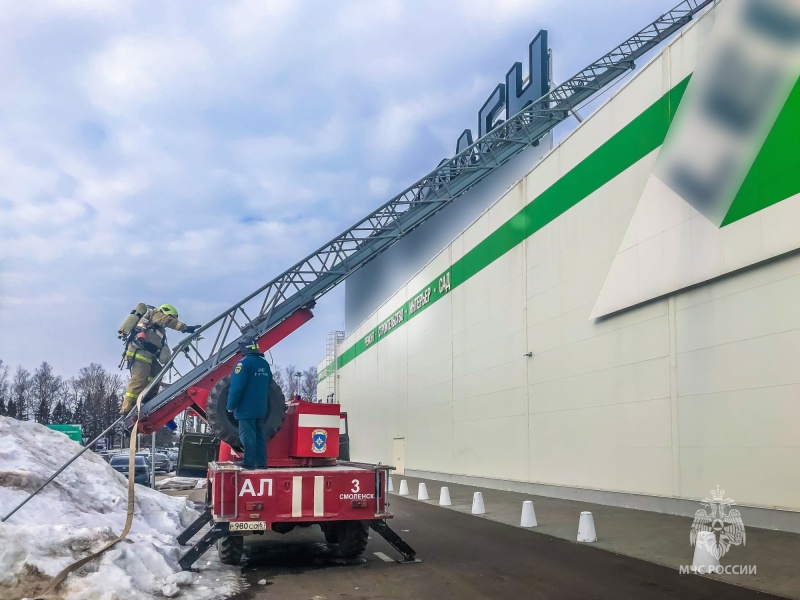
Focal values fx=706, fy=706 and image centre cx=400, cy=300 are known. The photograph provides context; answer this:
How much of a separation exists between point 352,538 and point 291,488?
143 cm

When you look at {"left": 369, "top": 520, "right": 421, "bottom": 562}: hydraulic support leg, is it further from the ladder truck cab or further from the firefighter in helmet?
the firefighter in helmet

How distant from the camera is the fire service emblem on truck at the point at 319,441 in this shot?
9.85 meters

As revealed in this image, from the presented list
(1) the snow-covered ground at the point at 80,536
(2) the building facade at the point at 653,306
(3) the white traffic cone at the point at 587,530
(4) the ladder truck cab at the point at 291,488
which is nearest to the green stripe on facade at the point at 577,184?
(2) the building facade at the point at 653,306

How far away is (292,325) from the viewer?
1535 centimetres

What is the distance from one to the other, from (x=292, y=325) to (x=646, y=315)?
7.47 metres

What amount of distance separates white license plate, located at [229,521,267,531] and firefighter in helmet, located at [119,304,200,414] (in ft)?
17.5

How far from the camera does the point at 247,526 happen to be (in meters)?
8.22

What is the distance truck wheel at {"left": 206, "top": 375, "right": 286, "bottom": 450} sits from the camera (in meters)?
9.49

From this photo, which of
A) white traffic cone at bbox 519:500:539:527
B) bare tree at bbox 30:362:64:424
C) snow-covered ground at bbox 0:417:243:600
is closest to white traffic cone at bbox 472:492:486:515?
white traffic cone at bbox 519:500:539:527

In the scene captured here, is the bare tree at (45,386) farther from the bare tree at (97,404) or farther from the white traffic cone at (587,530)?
the white traffic cone at (587,530)

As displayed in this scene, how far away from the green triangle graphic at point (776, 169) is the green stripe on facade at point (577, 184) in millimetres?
2703

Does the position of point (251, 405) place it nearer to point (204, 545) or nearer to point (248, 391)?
point (248, 391)

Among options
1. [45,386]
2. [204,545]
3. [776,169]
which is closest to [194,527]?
[204,545]

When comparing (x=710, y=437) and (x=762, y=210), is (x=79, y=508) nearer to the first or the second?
(x=710, y=437)
